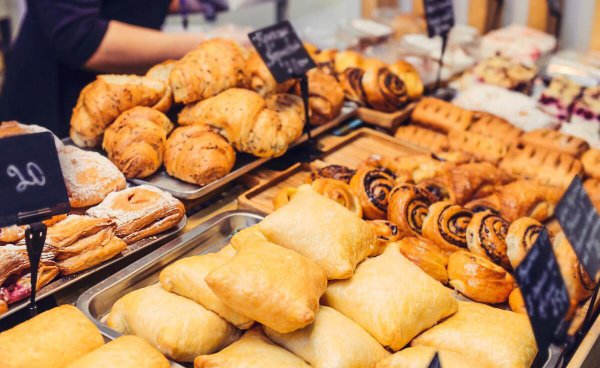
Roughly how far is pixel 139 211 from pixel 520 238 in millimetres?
1321

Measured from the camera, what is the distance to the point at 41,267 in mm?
1858

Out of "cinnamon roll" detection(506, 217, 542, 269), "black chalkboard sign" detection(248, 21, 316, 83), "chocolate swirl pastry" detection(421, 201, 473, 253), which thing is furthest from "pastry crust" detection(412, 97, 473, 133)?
"cinnamon roll" detection(506, 217, 542, 269)

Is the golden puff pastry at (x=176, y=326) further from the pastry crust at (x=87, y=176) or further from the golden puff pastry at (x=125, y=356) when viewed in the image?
the pastry crust at (x=87, y=176)

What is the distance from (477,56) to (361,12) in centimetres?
166

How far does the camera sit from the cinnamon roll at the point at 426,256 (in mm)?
2066

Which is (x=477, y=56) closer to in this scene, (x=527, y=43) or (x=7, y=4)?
(x=527, y=43)

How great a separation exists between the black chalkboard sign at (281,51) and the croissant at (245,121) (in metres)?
0.16

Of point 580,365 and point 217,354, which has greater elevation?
point 217,354

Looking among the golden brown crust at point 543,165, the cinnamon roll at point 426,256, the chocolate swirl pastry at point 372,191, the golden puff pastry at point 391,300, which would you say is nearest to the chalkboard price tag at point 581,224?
the golden puff pastry at point 391,300

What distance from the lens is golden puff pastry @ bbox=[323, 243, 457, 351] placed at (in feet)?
5.46

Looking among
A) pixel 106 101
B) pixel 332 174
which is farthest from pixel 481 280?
pixel 106 101

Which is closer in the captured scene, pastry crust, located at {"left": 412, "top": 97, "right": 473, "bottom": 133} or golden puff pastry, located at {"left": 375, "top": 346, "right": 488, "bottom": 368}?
golden puff pastry, located at {"left": 375, "top": 346, "right": 488, "bottom": 368}

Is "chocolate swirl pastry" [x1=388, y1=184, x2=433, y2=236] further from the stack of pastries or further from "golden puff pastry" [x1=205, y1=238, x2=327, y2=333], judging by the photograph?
"golden puff pastry" [x1=205, y1=238, x2=327, y2=333]

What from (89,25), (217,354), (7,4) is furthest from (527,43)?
(7,4)
